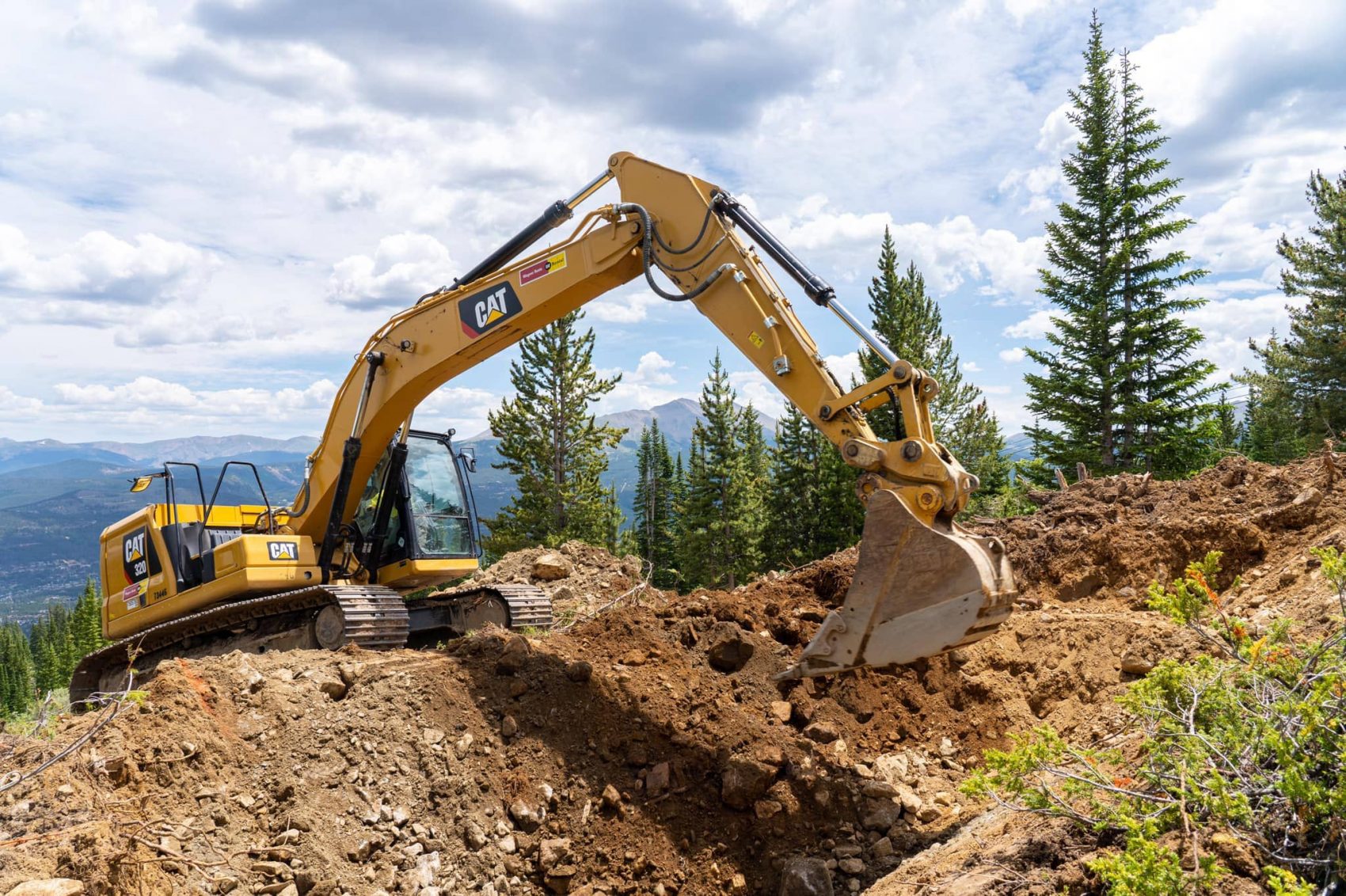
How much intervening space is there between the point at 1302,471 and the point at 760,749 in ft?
23.8

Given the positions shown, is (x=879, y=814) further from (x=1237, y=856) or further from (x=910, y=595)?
(x=1237, y=856)

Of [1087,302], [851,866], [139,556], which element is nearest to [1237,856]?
[851,866]

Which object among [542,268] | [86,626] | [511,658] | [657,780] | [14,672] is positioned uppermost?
[542,268]

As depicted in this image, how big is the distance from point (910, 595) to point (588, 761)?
272cm

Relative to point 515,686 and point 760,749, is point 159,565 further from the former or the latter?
point 760,749

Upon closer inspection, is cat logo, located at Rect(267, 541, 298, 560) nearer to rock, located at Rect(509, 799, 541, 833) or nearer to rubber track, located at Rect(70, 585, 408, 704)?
rubber track, located at Rect(70, 585, 408, 704)

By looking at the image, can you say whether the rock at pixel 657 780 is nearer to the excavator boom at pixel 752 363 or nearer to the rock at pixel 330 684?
the excavator boom at pixel 752 363

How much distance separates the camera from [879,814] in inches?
230

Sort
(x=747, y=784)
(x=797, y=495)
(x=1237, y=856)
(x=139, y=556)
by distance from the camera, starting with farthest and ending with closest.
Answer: (x=797, y=495)
(x=139, y=556)
(x=747, y=784)
(x=1237, y=856)

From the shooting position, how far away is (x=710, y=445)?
37344 millimetres

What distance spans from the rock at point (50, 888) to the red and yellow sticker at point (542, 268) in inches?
223

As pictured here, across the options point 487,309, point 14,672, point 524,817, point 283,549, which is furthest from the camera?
point 14,672

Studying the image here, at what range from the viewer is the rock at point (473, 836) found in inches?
233

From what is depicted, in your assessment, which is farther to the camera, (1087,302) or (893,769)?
(1087,302)
